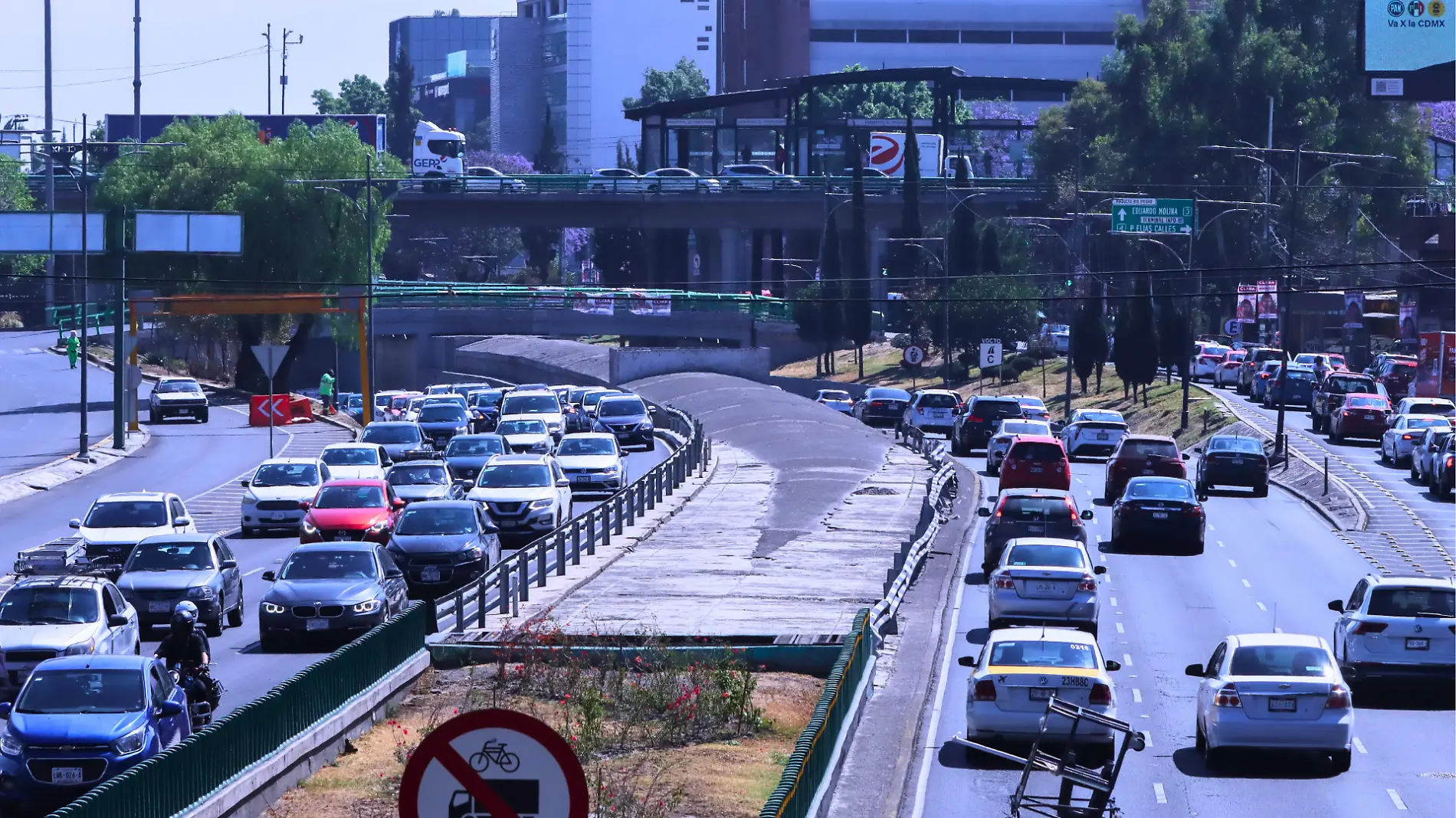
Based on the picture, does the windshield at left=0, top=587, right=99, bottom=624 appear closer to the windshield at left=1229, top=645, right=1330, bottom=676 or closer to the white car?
the windshield at left=1229, top=645, right=1330, bottom=676

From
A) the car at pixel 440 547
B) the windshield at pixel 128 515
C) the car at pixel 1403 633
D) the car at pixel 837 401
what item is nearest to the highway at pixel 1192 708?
the car at pixel 1403 633

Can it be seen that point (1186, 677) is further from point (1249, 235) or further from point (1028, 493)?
point (1249, 235)

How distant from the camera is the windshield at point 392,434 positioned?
50.2m

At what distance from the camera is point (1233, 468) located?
4884cm

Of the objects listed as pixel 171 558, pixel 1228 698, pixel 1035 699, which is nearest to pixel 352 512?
pixel 171 558

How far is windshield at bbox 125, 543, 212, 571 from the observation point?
2602 centimetres

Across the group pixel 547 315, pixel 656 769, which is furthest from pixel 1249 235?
pixel 656 769

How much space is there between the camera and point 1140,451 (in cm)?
4534

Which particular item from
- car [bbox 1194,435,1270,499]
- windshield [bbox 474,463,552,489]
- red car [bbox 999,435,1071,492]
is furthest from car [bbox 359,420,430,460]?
car [bbox 1194,435,1270,499]

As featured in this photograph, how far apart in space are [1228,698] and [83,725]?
10.6 m

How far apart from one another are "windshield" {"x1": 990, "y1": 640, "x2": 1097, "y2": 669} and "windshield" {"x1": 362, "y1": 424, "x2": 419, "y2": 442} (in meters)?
32.3

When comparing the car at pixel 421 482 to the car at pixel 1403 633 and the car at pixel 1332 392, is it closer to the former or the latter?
the car at pixel 1403 633

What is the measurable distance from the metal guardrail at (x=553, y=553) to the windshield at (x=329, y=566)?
1149 millimetres

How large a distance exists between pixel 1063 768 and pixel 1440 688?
33.2 ft
